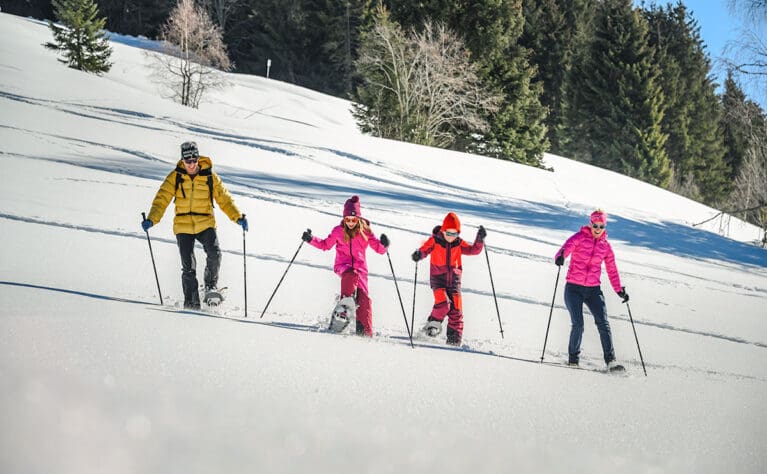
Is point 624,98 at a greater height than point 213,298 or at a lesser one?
greater

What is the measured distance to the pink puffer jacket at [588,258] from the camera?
6.10 m

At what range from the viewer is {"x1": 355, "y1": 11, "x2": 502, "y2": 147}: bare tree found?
26.8 meters

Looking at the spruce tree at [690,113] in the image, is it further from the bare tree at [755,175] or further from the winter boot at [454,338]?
the winter boot at [454,338]

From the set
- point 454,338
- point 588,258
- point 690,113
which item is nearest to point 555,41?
point 690,113

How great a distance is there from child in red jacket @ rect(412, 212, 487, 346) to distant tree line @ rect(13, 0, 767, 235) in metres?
19.8

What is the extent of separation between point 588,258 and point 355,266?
6.67 feet

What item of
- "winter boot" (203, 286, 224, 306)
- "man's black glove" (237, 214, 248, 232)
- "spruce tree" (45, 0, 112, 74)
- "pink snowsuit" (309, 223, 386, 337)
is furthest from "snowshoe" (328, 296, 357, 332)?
"spruce tree" (45, 0, 112, 74)

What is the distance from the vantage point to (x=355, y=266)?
20.2 ft

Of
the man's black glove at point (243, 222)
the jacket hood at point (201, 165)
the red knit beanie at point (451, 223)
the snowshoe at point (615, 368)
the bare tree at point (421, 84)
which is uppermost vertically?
the bare tree at point (421, 84)

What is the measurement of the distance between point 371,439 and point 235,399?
78 centimetres

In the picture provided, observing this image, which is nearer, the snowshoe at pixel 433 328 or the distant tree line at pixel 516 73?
the snowshoe at pixel 433 328

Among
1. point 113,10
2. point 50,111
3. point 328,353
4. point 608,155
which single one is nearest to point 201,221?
point 328,353

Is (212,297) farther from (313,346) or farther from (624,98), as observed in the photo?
(624,98)

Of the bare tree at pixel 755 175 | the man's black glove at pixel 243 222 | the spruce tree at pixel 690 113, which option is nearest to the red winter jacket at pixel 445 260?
the man's black glove at pixel 243 222
